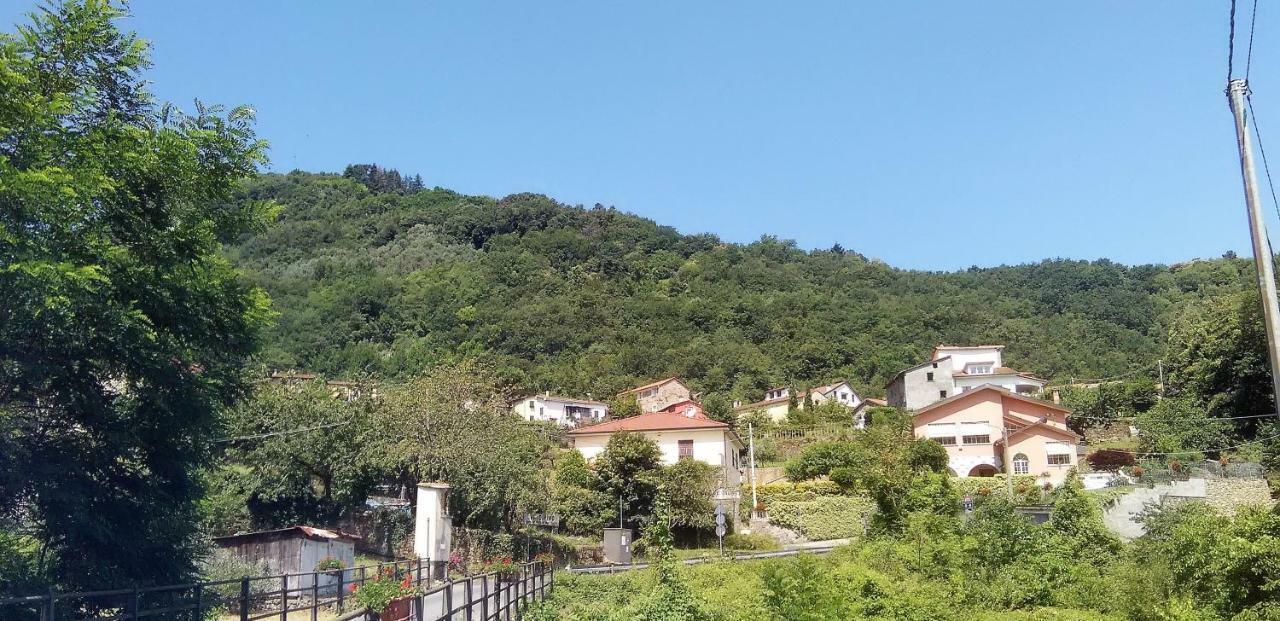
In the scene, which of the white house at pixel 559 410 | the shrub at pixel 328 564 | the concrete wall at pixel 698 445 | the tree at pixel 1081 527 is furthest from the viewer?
the white house at pixel 559 410

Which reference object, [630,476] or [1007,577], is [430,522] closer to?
[630,476]

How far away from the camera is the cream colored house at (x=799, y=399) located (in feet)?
238

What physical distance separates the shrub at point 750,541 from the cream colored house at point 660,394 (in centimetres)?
3734

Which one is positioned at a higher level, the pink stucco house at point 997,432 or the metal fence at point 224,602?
the pink stucco house at point 997,432

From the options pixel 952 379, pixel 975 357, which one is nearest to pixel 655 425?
pixel 952 379

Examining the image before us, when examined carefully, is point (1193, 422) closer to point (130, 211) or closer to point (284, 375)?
point (284, 375)

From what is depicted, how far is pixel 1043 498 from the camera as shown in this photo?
128ft

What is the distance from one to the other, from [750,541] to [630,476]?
6.16 m

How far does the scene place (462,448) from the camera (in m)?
32.1

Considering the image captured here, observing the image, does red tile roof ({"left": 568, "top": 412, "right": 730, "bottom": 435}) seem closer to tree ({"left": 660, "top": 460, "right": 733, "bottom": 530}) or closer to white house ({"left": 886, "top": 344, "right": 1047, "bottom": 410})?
tree ({"left": 660, "top": 460, "right": 733, "bottom": 530})

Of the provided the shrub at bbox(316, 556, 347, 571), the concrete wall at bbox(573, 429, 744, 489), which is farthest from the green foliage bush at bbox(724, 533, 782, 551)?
the shrub at bbox(316, 556, 347, 571)

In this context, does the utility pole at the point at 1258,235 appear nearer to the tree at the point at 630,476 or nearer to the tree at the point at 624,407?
the tree at the point at 630,476

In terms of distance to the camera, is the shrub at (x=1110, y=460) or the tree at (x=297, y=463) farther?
the shrub at (x=1110, y=460)

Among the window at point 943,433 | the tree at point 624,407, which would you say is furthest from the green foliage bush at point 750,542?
the tree at point 624,407
